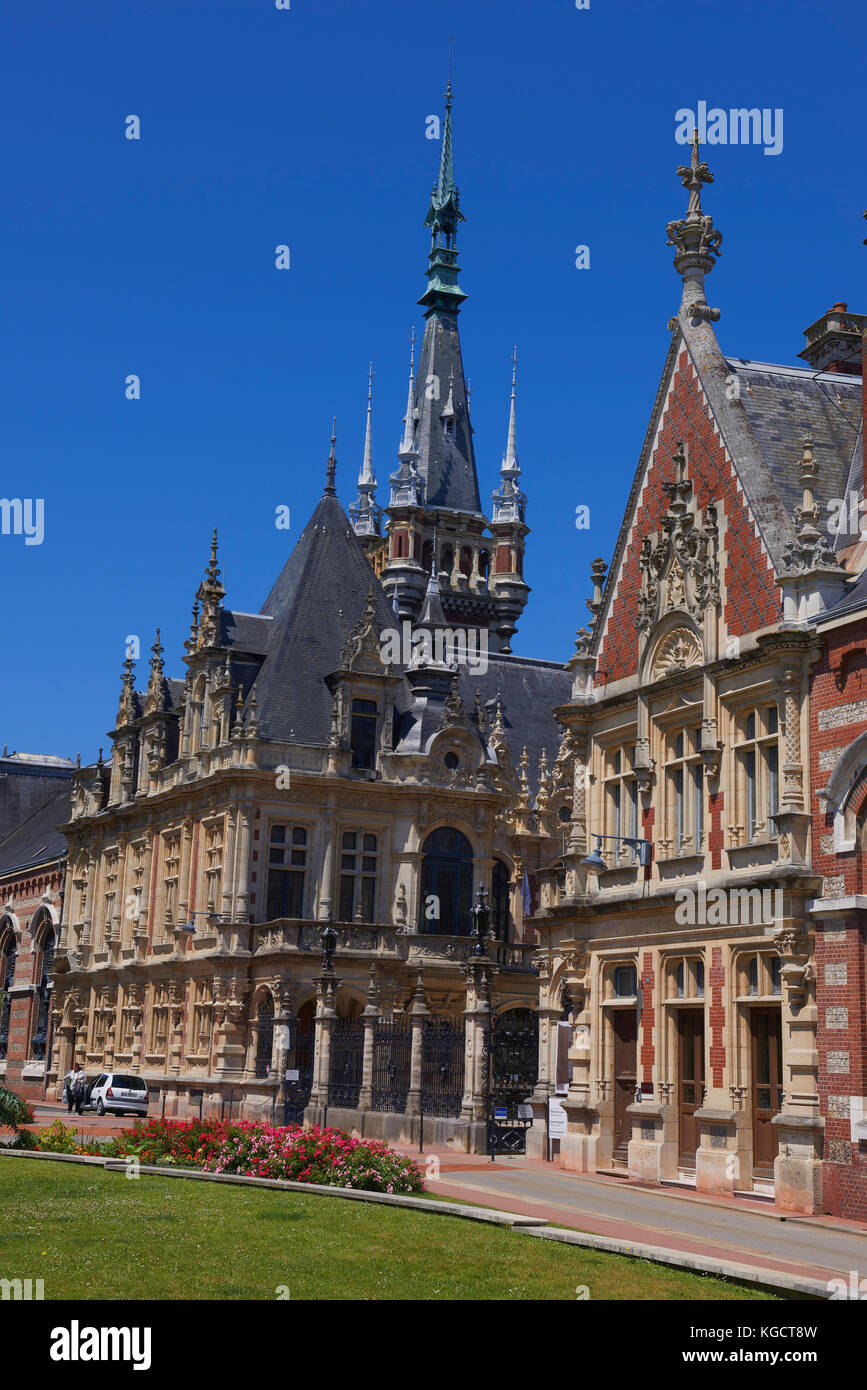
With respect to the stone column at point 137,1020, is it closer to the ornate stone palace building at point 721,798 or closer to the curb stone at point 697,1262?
the ornate stone palace building at point 721,798

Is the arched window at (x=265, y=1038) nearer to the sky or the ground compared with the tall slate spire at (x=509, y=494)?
nearer to the ground

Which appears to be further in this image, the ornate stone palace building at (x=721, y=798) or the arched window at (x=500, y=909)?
the arched window at (x=500, y=909)

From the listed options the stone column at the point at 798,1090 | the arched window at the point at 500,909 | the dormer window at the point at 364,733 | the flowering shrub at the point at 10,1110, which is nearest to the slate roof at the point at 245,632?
the dormer window at the point at 364,733

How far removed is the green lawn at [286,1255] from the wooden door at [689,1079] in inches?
359

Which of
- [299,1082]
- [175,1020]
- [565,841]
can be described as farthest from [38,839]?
[565,841]

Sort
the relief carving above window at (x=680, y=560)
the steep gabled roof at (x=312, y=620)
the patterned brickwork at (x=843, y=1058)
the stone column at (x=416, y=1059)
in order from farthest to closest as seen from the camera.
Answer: the steep gabled roof at (x=312, y=620), the stone column at (x=416, y=1059), the relief carving above window at (x=680, y=560), the patterned brickwork at (x=843, y=1058)

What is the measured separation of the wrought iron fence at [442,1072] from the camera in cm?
3497

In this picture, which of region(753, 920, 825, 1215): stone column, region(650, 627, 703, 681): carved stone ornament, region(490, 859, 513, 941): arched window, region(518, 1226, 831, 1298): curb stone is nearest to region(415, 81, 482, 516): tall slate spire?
region(490, 859, 513, 941): arched window

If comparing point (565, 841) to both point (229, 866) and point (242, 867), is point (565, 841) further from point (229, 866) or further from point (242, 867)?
point (229, 866)

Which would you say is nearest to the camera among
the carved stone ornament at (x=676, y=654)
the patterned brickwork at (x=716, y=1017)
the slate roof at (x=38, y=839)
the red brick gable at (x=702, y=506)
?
the patterned brickwork at (x=716, y=1017)

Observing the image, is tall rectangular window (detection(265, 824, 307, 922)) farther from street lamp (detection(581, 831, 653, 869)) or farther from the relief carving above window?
the relief carving above window

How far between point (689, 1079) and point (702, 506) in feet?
35.1
